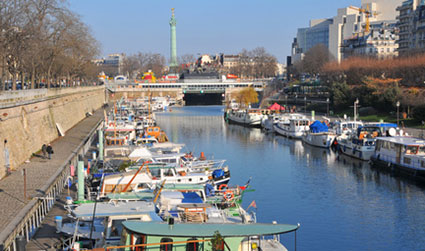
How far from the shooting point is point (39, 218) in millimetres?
21453

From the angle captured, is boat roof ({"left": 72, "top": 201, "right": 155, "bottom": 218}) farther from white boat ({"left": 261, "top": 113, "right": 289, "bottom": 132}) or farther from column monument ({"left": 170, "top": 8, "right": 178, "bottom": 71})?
column monument ({"left": 170, "top": 8, "right": 178, "bottom": 71})

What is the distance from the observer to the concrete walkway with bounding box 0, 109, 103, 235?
67.5 feet

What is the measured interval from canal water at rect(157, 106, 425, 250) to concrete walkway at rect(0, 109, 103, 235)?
9.63 m

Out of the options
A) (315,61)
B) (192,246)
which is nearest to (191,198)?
(192,246)

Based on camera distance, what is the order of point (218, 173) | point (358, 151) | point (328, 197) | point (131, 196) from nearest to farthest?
1. point (131, 196)
2. point (218, 173)
3. point (328, 197)
4. point (358, 151)

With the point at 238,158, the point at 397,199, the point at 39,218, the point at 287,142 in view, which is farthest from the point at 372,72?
the point at 39,218

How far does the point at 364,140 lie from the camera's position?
40812 mm

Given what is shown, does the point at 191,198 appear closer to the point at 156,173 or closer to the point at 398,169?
the point at 156,173

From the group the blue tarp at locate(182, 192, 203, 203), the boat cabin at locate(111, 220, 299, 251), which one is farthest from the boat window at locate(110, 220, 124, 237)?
the blue tarp at locate(182, 192, 203, 203)

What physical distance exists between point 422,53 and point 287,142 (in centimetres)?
3736

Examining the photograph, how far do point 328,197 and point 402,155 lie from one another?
7947 mm

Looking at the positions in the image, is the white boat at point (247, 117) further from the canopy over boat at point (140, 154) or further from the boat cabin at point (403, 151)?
the canopy over boat at point (140, 154)

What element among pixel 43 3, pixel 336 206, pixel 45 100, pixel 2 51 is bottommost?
pixel 336 206

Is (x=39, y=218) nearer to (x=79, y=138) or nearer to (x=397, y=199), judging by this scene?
(x=397, y=199)
